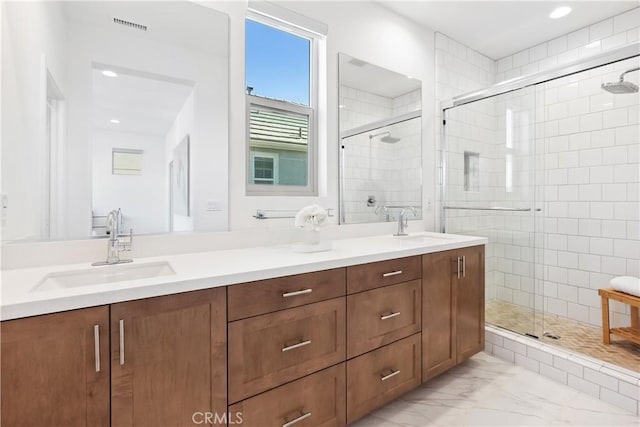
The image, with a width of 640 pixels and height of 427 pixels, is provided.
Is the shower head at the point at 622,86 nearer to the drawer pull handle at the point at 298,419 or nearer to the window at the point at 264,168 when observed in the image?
the window at the point at 264,168

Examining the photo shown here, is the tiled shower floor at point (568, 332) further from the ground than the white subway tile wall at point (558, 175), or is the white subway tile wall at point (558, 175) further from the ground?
the white subway tile wall at point (558, 175)

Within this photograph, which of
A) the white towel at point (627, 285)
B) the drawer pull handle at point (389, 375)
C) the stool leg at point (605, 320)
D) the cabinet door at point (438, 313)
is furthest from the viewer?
the stool leg at point (605, 320)

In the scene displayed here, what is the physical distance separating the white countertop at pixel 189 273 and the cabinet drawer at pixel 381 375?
1.55 feet

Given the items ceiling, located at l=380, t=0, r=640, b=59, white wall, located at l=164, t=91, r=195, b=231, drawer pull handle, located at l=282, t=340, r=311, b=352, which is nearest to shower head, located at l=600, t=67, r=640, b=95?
ceiling, located at l=380, t=0, r=640, b=59

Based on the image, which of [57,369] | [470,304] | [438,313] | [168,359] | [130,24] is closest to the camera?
[57,369]

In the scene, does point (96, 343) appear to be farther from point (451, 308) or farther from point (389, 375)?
point (451, 308)

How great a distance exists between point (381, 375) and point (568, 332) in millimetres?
1967

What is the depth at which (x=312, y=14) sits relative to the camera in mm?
2043

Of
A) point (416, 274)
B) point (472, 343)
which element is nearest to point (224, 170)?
point (416, 274)

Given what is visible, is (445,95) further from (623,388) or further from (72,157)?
(72,157)

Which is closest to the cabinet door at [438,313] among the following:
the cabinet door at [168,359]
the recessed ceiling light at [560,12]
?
the cabinet door at [168,359]

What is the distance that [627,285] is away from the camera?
2215 mm

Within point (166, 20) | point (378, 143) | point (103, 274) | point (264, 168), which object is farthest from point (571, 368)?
point (166, 20)

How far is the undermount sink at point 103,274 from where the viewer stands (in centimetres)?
117
